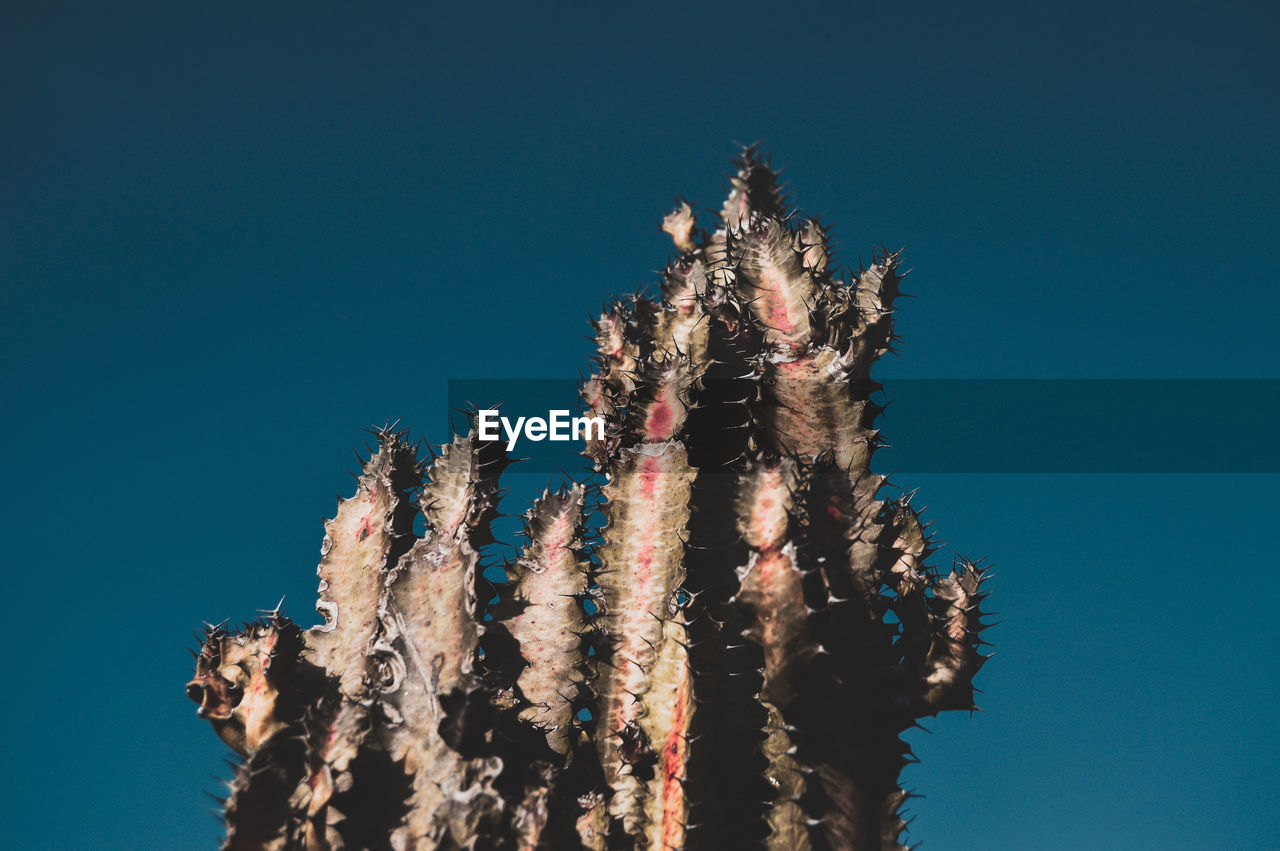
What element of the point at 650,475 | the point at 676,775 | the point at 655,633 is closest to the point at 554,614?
the point at 655,633

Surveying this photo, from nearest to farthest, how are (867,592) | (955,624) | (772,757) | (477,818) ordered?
(477,818)
(772,757)
(867,592)
(955,624)

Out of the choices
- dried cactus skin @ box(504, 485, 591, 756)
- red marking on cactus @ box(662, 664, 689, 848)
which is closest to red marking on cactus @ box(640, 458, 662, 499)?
dried cactus skin @ box(504, 485, 591, 756)

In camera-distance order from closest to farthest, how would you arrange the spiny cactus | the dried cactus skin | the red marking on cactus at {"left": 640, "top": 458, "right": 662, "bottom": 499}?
the spiny cactus < the dried cactus skin < the red marking on cactus at {"left": 640, "top": 458, "right": 662, "bottom": 499}

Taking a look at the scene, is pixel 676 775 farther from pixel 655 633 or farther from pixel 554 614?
pixel 554 614

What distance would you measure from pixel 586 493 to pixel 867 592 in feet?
5.62

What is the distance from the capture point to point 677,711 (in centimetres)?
492

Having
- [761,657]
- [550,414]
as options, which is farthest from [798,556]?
[550,414]

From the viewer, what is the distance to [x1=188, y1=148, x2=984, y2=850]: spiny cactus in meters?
4.62

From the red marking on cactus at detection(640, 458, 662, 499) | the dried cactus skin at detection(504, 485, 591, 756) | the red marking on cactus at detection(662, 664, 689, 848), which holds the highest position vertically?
the red marking on cactus at detection(640, 458, 662, 499)

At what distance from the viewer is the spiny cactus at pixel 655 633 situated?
4621mm

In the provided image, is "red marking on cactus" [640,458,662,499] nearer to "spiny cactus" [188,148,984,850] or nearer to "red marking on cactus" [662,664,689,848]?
"spiny cactus" [188,148,984,850]

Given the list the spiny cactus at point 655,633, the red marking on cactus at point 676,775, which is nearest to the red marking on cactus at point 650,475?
the spiny cactus at point 655,633

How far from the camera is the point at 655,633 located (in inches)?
208

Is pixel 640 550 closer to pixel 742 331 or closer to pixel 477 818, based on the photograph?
pixel 742 331
